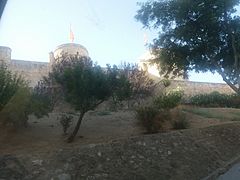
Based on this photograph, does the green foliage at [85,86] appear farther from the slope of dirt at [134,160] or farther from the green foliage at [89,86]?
the slope of dirt at [134,160]

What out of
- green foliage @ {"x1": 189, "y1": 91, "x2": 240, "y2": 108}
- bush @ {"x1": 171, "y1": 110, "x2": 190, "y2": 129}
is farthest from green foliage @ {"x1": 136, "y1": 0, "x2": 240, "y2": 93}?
bush @ {"x1": 171, "y1": 110, "x2": 190, "y2": 129}

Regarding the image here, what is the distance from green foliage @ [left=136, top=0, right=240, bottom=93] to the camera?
68.5ft

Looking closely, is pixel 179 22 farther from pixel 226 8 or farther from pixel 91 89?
pixel 91 89

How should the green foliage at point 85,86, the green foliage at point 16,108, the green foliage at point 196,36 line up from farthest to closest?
the green foliage at point 196,36 < the green foliage at point 85,86 < the green foliage at point 16,108

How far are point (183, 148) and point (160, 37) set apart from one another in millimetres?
10013

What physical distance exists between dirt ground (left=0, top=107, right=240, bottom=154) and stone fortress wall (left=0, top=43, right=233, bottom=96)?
8.34 meters

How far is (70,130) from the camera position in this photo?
15.0m

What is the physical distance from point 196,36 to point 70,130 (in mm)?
8938

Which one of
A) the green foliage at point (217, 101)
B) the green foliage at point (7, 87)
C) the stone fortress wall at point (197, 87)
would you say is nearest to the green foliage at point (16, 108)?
the green foliage at point (7, 87)

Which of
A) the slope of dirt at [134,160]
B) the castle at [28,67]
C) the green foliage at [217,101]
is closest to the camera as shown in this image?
the slope of dirt at [134,160]

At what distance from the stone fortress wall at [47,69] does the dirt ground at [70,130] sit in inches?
328

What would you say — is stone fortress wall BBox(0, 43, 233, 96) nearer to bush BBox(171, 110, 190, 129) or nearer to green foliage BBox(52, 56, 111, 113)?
green foliage BBox(52, 56, 111, 113)

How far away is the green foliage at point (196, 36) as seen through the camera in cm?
2088

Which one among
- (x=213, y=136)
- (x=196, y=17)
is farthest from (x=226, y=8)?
(x=213, y=136)
